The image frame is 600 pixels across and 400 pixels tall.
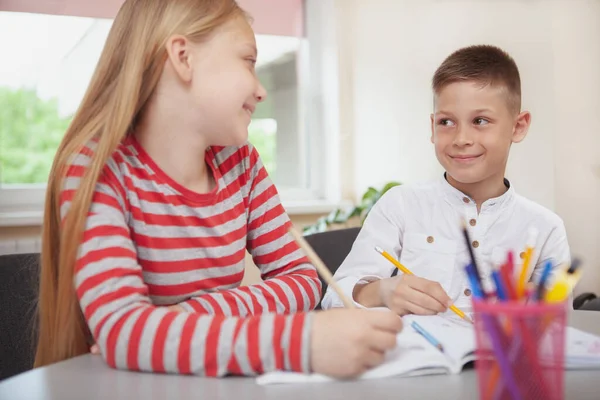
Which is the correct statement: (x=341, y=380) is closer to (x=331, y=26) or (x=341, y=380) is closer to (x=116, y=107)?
(x=116, y=107)

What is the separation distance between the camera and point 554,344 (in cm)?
50

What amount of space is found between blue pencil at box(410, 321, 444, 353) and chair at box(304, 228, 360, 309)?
61 cm

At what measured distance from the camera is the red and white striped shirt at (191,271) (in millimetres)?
708

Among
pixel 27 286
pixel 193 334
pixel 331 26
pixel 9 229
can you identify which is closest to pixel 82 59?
pixel 9 229

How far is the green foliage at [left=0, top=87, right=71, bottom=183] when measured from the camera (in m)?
2.51

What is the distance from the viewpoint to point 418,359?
0.71 metres

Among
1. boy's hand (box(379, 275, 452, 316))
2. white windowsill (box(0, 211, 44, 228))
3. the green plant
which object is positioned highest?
boy's hand (box(379, 275, 452, 316))

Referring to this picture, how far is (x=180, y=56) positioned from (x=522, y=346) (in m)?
0.65

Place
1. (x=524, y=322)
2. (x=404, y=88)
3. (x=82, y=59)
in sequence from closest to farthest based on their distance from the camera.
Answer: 1. (x=524, y=322)
2. (x=82, y=59)
3. (x=404, y=88)

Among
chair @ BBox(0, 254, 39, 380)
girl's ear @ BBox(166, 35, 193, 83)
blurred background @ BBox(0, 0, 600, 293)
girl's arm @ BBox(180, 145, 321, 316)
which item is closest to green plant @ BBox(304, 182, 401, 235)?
blurred background @ BBox(0, 0, 600, 293)

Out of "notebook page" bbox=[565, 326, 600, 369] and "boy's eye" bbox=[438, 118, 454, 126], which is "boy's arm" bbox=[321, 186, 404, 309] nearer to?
"boy's eye" bbox=[438, 118, 454, 126]

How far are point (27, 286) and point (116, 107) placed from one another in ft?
1.30

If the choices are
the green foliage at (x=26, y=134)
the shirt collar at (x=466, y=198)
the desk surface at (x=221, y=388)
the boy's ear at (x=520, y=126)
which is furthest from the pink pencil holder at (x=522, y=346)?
the green foliage at (x=26, y=134)

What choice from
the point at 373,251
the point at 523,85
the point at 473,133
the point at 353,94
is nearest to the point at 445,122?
the point at 473,133
